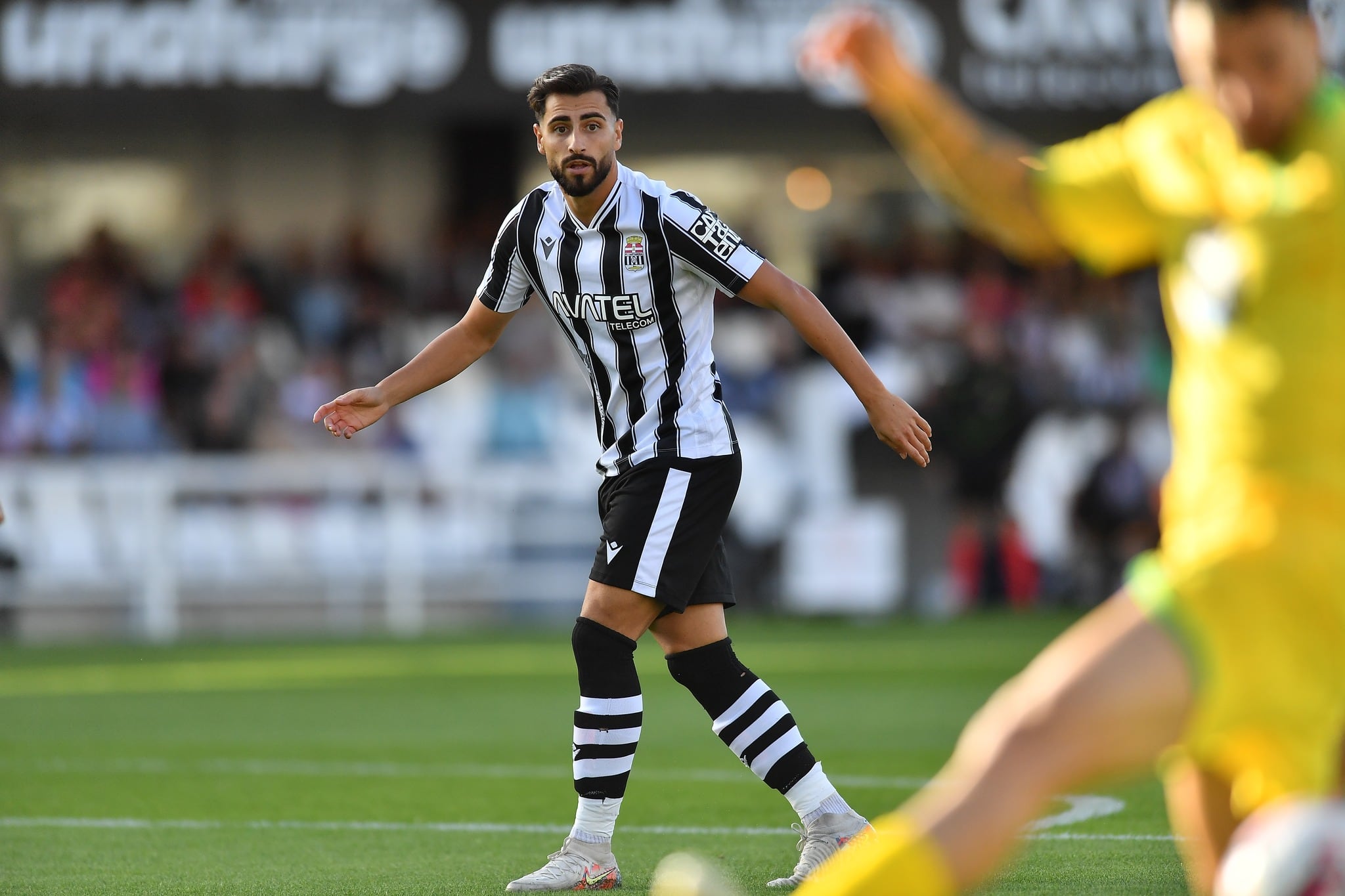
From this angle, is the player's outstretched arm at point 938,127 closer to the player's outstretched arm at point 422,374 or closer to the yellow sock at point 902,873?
the yellow sock at point 902,873

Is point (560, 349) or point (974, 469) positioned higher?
point (560, 349)

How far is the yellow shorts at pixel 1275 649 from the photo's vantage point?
109 inches

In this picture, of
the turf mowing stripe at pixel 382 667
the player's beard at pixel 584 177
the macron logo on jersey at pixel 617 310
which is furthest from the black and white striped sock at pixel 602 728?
the turf mowing stripe at pixel 382 667

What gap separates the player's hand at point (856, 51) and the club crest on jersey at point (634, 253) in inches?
89.6

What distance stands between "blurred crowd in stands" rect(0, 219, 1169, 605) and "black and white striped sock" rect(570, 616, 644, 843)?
1220 cm

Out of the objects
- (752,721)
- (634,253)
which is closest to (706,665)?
(752,721)

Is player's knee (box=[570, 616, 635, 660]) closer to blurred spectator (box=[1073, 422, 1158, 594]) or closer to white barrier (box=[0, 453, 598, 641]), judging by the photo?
white barrier (box=[0, 453, 598, 641])

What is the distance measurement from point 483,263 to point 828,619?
5660mm

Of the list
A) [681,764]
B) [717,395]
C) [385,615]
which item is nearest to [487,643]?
[385,615]

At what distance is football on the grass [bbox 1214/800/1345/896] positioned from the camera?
8.85ft

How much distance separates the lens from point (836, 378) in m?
18.0

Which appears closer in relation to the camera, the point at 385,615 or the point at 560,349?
the point at 385,615

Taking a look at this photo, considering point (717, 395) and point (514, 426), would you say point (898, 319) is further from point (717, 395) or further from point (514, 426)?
point (717, 395)

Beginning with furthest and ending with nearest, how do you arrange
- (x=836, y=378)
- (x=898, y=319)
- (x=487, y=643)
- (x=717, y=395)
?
(x=898, y=319) < (x=836, y=378) < (x=487, y=643) < (x=717, y=395)
